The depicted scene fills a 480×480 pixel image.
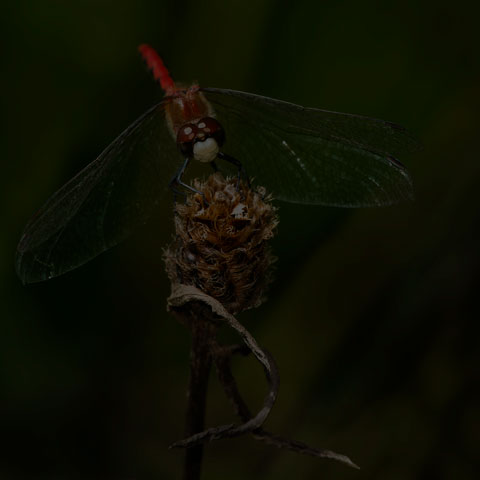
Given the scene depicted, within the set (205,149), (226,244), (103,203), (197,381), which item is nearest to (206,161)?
(205,149)

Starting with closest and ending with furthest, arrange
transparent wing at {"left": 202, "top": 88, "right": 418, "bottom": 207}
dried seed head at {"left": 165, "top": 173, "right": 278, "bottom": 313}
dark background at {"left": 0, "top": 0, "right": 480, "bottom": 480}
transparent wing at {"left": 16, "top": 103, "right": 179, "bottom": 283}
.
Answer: dried seed head at {"left": 165, "top": 173, "right": 278, "bottom": 313} < transparent wing at {"left": 16, "top": 103, "right": 179, "bottom": 283} < transparent wing at {"left": 202, "top": 88, "right": 418, "bottom": 207} < dark background at {"left": 0, "top": 0, "right": 480, "bottom": 480}

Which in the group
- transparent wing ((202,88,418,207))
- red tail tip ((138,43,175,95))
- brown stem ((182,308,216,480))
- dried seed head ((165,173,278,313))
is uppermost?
red tail tip ((138,43,175,95))

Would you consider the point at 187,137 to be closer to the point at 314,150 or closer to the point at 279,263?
the point at 314,150

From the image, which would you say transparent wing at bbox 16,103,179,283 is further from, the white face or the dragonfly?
the white face

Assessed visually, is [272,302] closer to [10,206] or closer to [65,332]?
[65,332]

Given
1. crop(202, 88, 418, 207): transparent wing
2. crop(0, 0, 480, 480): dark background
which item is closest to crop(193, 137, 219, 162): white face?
crop(202, 88, 418, 207): transparent wing
